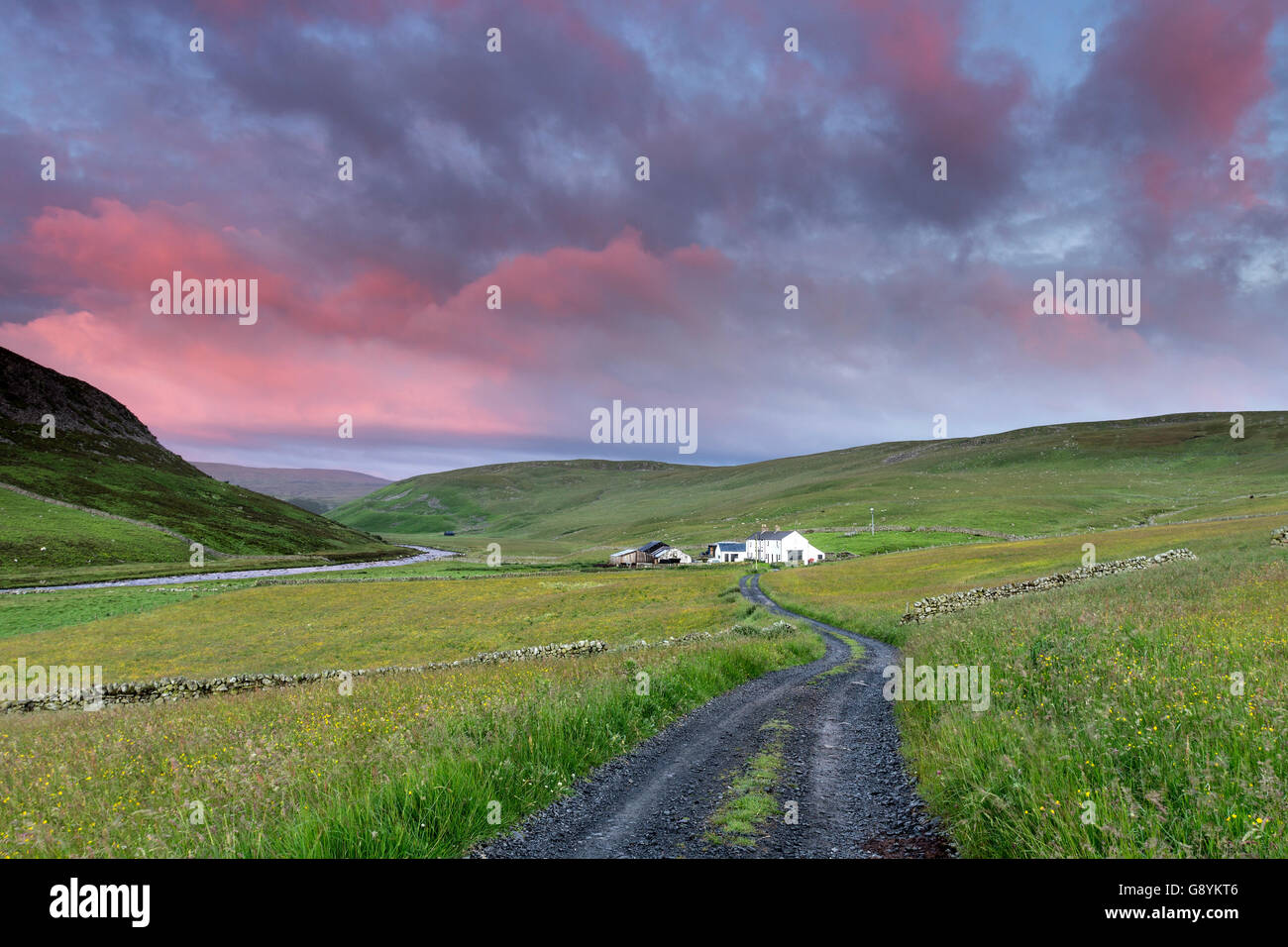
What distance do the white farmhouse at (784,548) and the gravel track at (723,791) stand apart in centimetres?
11467

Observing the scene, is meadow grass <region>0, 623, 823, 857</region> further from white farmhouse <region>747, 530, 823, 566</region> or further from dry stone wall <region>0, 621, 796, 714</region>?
white farmhouse <region>747, 530, 823, 566</region>

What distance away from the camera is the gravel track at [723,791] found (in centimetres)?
812

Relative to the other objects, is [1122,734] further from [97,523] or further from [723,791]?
[97,523]

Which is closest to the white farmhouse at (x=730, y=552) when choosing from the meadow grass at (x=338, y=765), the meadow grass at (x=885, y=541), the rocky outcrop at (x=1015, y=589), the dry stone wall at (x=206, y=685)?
the meadow grass at (x=885, y=541)

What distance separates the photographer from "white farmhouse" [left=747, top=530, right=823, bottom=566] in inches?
5128

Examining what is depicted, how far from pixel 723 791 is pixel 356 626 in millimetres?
57922

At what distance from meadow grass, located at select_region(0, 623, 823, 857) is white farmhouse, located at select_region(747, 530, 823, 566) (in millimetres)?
114831

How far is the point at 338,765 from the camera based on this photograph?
377 inches

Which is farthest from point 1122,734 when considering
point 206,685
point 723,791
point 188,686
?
point 188,686

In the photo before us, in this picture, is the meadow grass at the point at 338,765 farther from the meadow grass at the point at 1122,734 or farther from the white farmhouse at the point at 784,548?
the white farmhouse at the point at 784,548

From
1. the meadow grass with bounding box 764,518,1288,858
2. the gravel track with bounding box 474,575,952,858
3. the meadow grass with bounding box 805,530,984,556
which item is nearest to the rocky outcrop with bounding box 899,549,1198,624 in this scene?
the meadow grass with bounding box 764,518,1288,858
